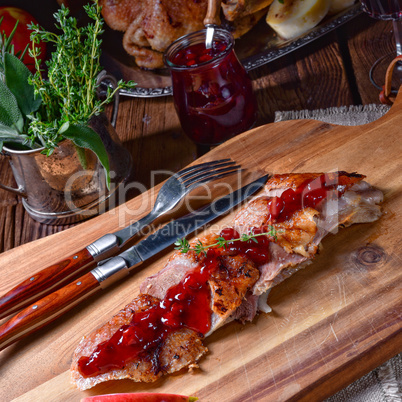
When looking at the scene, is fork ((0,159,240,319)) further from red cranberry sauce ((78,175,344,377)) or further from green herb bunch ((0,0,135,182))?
red cranberry sauce ((78,175,344,377))

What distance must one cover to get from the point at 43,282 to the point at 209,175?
3.13 ft

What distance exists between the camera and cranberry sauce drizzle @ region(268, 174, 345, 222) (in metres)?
2.24

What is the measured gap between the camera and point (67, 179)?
8.94 ft

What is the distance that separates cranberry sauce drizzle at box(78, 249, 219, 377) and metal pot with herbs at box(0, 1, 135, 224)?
2.31 feet

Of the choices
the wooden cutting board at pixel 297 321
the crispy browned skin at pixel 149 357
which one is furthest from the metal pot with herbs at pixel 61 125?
the crispy browned skin at pixel 149 357

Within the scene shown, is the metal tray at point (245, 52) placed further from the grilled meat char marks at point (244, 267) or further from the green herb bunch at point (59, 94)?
the grilled meat char marks at point (244, 267)

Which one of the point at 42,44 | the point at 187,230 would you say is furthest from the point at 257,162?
the point at 42,44

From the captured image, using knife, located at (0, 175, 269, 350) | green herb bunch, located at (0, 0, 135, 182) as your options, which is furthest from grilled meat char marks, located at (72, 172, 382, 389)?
green herb bunch, located at (0, 0, 135, 182)

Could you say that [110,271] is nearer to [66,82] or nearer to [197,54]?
[66,82]

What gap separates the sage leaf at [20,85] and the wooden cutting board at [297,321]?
0.67 meters

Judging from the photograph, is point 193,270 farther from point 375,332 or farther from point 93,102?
point 93,102

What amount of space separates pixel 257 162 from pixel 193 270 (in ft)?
2.70

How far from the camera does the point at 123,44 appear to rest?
3.65 metres

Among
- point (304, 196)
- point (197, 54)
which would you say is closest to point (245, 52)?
point (197, 54)
